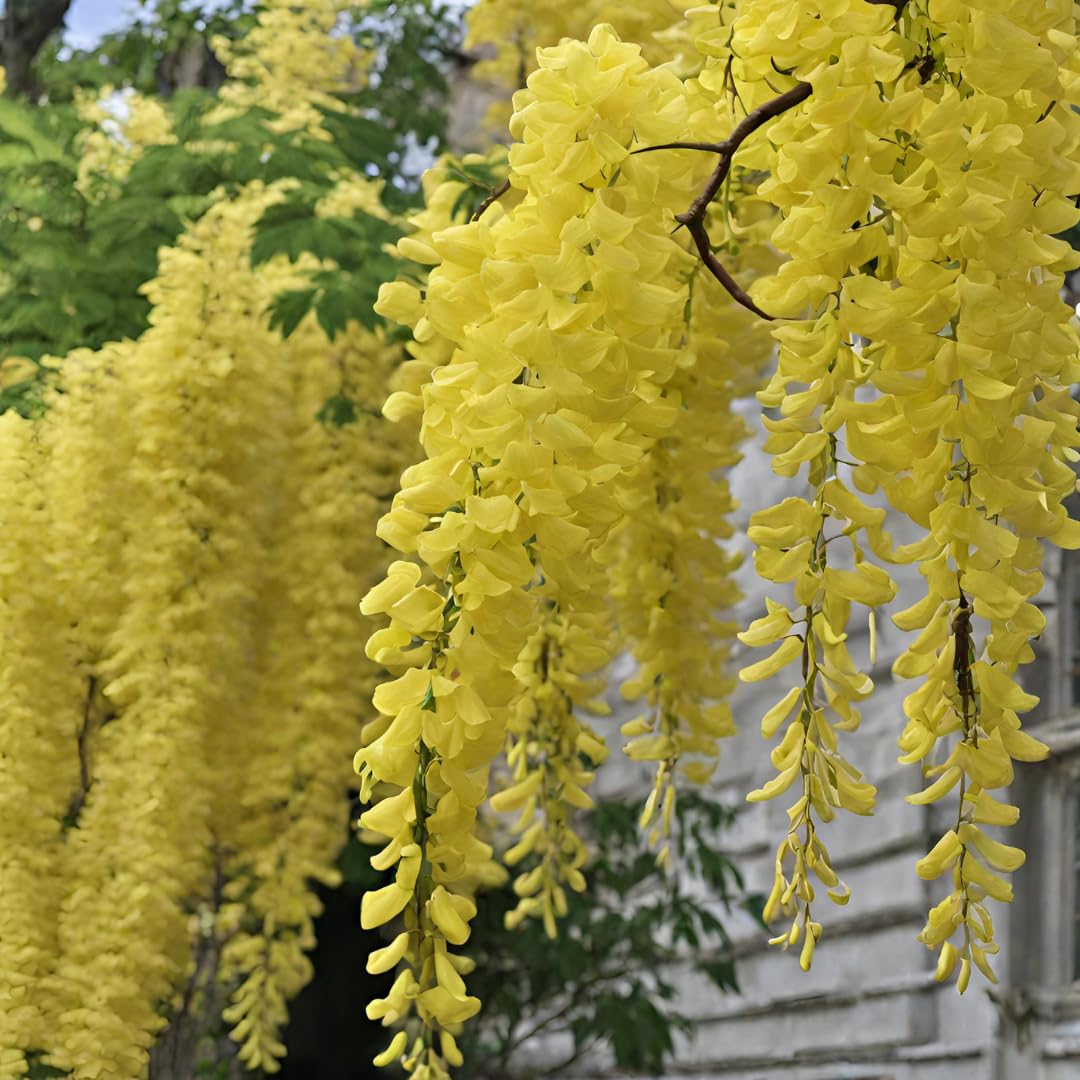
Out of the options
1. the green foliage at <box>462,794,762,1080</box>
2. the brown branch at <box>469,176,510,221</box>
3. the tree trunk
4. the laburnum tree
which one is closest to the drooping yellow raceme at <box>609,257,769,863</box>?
the laburnum tree

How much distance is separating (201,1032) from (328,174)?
67.4 inches

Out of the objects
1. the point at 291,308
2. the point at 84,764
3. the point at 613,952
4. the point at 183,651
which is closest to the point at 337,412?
the point at 291,308

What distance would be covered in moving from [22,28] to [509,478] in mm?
3242

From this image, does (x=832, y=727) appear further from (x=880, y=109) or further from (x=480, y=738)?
(x=880, y=109)

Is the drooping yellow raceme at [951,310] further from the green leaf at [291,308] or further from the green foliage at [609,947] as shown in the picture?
the green foliage at [609,947]

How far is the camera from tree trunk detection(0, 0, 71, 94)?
12.8 ft

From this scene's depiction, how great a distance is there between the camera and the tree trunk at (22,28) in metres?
3.92

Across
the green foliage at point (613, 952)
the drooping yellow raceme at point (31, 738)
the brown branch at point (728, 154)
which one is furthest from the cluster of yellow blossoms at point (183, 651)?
the brown branch at point (728, 154)

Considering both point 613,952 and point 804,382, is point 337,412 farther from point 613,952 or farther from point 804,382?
point 613,952

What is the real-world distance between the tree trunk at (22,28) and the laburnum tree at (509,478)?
477 mm

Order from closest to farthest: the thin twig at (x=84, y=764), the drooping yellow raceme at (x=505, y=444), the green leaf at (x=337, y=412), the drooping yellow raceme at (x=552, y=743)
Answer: the drooping yellow raceme at (x=505, y=444)
the drooping yellow raceme at (x=552, y=743)
the thin twig at (x=84, y=764)
the green leaf at (x=337, y=412)

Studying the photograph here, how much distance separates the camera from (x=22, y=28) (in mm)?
3951

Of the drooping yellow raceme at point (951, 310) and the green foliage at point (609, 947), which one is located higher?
the drooping yellow raceme at point (951, 310)

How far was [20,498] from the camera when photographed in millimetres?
2340
